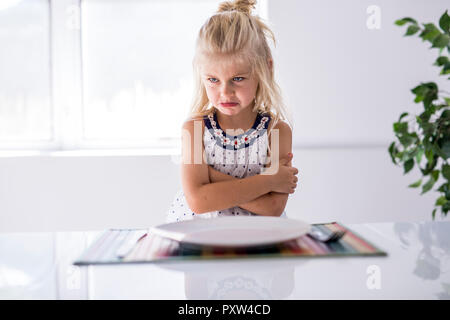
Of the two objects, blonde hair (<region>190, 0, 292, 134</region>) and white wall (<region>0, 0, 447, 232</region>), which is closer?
blonde hair (<region>190, 0, 292, 134</region>)

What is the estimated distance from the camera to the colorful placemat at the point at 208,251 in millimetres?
585

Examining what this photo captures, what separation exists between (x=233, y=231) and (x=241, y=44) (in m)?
0.52

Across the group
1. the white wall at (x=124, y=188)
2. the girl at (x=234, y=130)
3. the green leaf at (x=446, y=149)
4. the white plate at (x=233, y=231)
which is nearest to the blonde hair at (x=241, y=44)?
the girl at (x=234, y=130)

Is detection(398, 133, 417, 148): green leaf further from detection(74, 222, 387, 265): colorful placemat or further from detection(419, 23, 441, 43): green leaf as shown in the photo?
detection(74, 222, 387, 265): colorful placemat

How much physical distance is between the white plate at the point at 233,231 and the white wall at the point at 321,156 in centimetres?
133

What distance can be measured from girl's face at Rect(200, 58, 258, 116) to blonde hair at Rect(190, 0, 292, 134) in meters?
0.02

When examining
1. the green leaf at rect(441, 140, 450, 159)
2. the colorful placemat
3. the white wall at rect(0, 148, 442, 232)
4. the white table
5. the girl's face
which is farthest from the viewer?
the white wall at rect(0, 148, 442, 232)

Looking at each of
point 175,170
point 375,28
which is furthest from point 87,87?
point 375,28

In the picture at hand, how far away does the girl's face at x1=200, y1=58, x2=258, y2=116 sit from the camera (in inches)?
39.6

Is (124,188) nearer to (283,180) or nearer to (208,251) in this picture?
(283,180)

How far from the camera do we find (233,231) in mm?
681

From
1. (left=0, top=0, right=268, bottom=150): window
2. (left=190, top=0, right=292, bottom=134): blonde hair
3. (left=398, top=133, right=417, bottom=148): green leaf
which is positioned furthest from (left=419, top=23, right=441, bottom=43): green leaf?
(left=0, top=0, right=268, bottom=150): window

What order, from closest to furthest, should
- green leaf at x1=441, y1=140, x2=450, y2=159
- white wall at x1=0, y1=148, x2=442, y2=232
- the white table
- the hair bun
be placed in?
the white table → the hair bun → green leaf at x1=441, y1=140, x2=450, y2=159 → white wall at x1=0, y1=148, x2=442, y2=232
